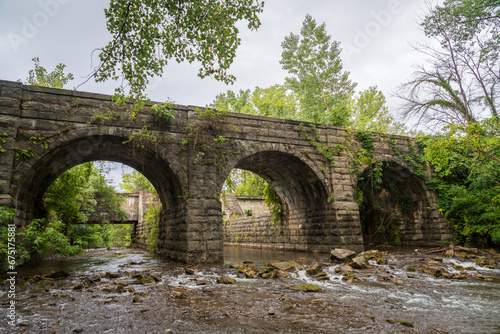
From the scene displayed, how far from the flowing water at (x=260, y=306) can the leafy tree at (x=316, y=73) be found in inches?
715

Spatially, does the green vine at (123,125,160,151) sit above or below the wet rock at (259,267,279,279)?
above

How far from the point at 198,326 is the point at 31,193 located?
27.7 feet

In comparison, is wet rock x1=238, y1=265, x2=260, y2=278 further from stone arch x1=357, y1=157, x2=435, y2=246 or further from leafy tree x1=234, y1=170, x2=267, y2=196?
leafy tree x1=234, y1=170, x2=267, y2=196

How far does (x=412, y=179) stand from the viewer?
14008 mm

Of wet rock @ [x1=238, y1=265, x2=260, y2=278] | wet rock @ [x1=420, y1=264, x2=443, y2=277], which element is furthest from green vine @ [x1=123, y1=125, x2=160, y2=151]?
wet rock @ [x1=420, y1=264, x2=443, y2=277]

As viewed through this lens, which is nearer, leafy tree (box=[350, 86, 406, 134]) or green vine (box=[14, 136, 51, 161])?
green vine (box=[14, 136, 51, 161])


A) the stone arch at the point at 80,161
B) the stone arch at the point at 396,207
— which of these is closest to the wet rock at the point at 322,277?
the stone arch at the point at 80,161

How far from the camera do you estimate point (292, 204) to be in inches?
560

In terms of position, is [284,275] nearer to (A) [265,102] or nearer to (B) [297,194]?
(B) [297,194]

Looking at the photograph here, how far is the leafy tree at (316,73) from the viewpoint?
76.3 feet

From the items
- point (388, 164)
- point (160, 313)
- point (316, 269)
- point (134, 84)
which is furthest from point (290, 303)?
point (388, 164)

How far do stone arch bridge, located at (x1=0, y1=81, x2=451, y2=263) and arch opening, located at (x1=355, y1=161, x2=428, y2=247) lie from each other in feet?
0.35

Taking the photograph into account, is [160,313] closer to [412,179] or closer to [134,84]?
[134,84]

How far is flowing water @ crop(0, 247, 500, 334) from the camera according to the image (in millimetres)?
3316
